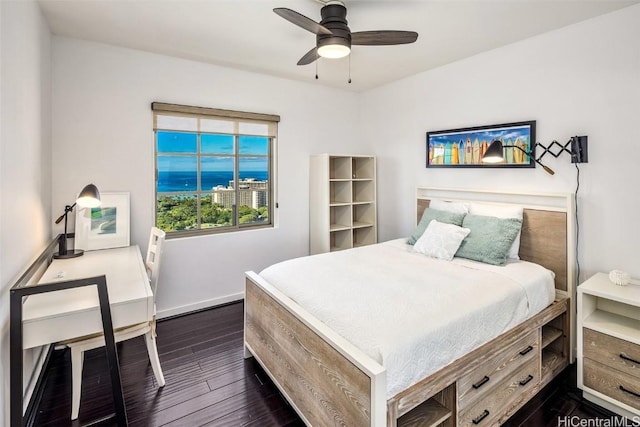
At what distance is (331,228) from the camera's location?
4.02m

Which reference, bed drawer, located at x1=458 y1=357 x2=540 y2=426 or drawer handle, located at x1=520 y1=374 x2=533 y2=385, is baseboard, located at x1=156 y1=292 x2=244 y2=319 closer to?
bed drawer, located at x1=458 y1=357 x2=540 y2=426

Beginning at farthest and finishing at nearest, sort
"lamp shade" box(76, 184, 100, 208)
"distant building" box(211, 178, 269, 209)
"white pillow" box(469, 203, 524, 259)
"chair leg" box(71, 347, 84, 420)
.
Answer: "distant building" box(211, 178, 269, 209), "white pillow" box(469, 203, 524, 259), "lamp shade" box(76, 184, 100, 208), "chair leg" box(71, 347, 84, 420)

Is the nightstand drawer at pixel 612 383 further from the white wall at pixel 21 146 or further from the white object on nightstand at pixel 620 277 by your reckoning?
the white wall at pixel 21 146

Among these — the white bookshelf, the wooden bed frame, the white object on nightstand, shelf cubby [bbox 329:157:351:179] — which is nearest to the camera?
the wooden bed frame

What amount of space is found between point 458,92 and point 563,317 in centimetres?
225

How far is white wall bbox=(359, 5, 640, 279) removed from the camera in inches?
90.2

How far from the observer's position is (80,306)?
167 cm

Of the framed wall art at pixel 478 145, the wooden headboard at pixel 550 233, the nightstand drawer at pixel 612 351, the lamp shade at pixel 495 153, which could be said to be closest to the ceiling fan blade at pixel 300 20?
the lamp shade at pixel 495 153

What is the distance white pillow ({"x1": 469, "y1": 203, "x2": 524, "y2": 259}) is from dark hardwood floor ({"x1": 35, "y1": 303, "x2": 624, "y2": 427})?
0.93 meters

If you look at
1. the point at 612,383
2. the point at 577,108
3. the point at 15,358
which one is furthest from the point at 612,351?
the point at 15,358

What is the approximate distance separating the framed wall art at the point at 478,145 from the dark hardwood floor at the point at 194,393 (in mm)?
1739

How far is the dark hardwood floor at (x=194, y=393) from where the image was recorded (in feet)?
6.43

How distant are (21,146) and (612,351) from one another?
12.2 feet

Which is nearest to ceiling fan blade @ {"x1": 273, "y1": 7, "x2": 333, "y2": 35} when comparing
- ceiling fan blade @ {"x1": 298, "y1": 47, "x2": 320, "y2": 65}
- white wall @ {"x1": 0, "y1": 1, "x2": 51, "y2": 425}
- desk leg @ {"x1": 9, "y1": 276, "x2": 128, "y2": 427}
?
ceiling fan blade @ {"x1": 298, "y1": 47, "x2": 320, "y2": 65}
